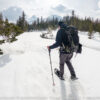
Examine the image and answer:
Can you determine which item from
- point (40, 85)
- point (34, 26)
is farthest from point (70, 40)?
point (34, 26)

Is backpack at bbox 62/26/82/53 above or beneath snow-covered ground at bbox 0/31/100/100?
above

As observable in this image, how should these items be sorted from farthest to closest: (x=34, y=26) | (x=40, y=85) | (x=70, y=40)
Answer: (x=34, y=26), (x=70, y=40), (x=40, y=85)

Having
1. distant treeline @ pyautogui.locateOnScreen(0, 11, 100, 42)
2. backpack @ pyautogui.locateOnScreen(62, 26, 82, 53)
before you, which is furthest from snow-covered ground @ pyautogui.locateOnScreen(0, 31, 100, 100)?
distant treeline @ pyautogui.locateOnScreen(0, 11, 100, 42)

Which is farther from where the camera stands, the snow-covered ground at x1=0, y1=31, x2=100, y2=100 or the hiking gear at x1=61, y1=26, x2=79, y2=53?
the hiking gear at x1=61, y1=26, x2=79, y2=53

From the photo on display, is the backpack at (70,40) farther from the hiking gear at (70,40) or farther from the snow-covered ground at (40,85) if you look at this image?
the snow-covered ground at (40,85)

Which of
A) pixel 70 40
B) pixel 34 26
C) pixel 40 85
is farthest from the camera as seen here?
pixel 34 26

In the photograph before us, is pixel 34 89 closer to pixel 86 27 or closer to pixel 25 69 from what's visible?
pixel 25 69

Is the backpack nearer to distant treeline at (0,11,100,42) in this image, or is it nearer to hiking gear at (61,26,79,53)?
hiking gear at (61,26,79,53)

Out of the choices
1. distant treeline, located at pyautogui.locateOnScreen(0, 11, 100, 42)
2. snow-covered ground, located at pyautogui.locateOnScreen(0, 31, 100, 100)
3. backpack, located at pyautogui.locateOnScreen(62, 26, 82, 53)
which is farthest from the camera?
distant treeline, located at pyautogui.locateOnScreen(0, 11, 100, 42)

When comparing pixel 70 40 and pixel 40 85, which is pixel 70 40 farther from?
pixel 40 85

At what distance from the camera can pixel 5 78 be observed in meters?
5.39

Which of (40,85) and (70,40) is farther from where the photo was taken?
(70,40)

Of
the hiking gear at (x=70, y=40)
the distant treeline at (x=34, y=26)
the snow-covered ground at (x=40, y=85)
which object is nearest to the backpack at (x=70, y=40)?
the hiking gear at (x=70, y=40)

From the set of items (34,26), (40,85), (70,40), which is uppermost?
(70,40)
